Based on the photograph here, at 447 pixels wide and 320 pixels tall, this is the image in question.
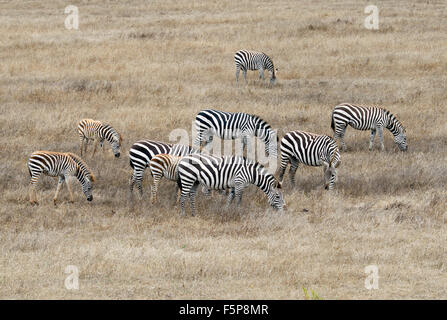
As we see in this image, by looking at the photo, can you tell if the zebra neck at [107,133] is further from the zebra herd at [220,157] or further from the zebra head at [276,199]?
the zebra head at [276,199]

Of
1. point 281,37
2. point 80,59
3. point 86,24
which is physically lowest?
point 80,59

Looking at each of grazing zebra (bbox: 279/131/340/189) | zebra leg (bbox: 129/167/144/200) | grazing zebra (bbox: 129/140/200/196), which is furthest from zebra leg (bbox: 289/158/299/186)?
zebra leg (bbox: 129/167/144/200)

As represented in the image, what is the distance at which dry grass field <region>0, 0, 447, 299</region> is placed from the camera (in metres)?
11.3

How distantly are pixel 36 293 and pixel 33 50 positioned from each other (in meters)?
25.0

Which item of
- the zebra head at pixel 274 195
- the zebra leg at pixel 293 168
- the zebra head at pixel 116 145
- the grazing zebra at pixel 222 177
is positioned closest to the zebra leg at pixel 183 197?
the grazing zebra at pixel 222 177

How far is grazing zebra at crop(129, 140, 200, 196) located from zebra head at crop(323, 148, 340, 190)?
11.5 feet

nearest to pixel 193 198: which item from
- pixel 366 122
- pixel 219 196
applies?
pixel 219 196

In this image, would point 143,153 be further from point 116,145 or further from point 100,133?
point 100,133

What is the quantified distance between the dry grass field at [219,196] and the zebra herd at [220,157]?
47 cm

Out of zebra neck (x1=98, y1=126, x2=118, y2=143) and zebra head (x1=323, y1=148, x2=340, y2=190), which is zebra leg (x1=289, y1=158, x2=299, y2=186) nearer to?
zebra head (x1=323, y1=148, x2=340, y2=190)

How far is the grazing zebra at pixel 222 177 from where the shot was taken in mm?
15047

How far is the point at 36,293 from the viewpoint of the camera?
10.4 metres
